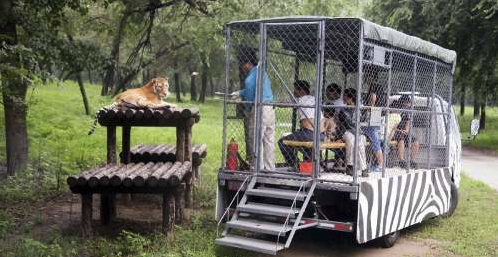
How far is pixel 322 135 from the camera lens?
7.70m

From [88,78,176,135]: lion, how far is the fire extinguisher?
3.41 ft

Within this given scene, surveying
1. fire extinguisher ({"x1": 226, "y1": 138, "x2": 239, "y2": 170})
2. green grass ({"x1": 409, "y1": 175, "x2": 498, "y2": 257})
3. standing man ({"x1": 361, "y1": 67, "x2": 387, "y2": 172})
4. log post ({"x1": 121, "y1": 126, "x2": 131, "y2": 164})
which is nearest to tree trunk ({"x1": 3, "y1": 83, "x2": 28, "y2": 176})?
log post ({"x1": 121, "y1": 126, "x2": 131, "y2": 164})

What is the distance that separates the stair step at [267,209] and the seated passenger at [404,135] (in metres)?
2.67

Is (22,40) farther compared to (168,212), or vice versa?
(22,40)

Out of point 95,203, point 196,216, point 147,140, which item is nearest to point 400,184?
point 196,216

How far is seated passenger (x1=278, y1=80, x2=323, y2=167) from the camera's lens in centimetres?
778

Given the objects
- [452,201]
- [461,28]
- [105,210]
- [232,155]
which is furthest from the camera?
[461,28]

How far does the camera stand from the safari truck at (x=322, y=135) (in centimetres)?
700

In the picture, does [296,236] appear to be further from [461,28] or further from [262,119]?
[461,28]

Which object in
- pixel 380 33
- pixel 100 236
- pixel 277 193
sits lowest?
pixel 100 236

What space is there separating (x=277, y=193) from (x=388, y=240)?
5.96 ft

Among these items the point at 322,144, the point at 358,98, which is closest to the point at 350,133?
the point at 322,144

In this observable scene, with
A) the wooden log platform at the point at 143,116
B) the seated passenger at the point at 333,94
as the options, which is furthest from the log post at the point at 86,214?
the seated passenger at the point at 333,94

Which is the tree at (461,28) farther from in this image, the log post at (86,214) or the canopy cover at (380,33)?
the log post at (86,214)
